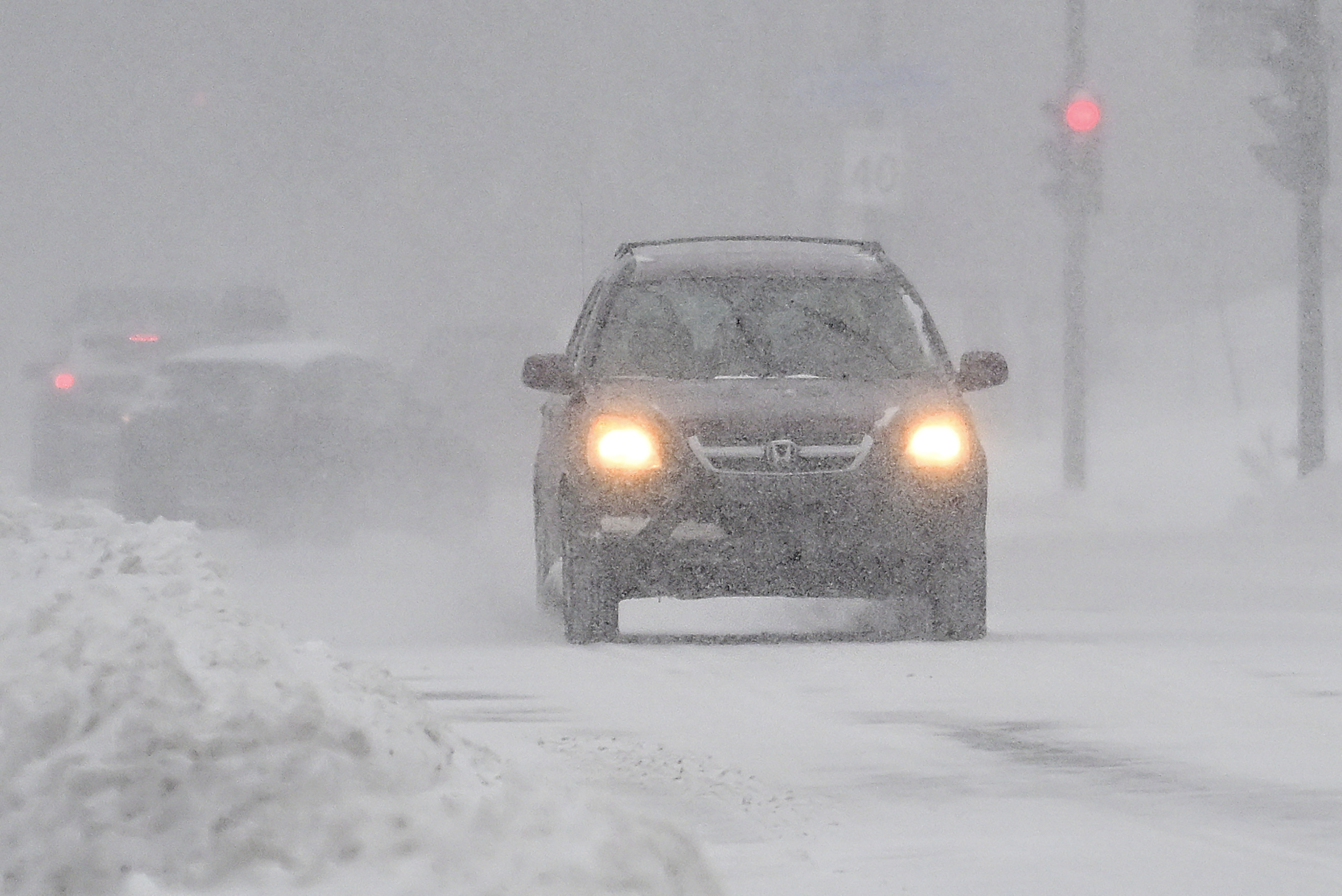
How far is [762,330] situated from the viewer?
13398mm

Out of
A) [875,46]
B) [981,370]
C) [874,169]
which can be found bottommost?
[981,370]

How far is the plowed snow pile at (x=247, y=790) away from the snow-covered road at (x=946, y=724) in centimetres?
99

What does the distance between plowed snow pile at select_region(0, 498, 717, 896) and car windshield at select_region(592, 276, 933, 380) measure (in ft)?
23.6

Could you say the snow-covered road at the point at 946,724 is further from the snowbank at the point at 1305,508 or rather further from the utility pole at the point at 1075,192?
the utility pole at the point at 1075,192

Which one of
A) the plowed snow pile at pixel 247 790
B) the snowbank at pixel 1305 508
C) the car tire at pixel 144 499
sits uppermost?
the plowed snow pile at pixel 247 790

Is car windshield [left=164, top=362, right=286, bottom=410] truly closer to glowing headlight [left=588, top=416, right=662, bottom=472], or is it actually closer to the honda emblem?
glowing headlight [left=588, top=416, right=662, bottom=472]

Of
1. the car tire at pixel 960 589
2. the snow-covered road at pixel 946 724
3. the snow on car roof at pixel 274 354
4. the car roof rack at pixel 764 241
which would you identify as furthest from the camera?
the snow on car roof at pixel 274 354

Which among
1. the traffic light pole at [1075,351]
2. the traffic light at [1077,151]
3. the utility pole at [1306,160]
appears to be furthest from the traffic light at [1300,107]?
the traffic light pole at [1075,351]

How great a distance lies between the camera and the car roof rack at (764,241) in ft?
45.7

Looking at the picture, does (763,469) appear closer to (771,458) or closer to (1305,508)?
(771,458)

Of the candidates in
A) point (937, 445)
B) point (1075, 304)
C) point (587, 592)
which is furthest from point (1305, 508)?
point (587, 592)

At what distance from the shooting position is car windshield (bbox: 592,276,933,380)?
13.2 metres

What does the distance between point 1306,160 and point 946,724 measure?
1323cm

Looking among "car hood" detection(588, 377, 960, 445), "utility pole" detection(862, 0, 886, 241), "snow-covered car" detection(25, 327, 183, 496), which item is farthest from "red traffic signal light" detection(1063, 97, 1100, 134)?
"car hood" detection(588, 377, 960, 445)
